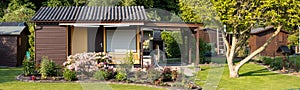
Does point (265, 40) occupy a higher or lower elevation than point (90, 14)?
lower

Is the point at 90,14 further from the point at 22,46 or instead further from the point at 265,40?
the point at 265,40

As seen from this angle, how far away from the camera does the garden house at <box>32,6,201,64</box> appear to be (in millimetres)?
13039

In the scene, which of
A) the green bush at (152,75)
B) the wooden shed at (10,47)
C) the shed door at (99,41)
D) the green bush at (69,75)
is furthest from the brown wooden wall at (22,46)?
the green bush at (152,75)

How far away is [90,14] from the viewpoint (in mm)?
13734

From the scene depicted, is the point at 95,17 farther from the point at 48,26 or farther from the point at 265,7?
the point at 265,7

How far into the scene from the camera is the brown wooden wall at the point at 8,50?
16.0 metres

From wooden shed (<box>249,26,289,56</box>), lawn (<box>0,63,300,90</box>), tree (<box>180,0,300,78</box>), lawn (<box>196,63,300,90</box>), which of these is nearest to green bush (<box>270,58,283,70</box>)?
lawn (<box>196,63,300,90</box>)

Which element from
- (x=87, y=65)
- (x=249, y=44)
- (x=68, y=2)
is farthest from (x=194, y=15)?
(x=68, y=2)

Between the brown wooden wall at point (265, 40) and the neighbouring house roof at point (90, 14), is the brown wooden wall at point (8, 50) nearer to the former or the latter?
the neighbouring house roof at point (90, 14)

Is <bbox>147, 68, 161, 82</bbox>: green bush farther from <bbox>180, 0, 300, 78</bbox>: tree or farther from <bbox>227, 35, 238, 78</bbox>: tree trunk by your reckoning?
<bbox>227, 35, 238, 78</bbox>: tree trunk

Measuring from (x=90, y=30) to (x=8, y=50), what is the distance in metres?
4.51

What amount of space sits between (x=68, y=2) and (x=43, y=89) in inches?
899

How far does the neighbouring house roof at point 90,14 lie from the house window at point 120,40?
1029 mm

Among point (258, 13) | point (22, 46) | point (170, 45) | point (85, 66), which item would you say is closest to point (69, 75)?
point (85, 66)
